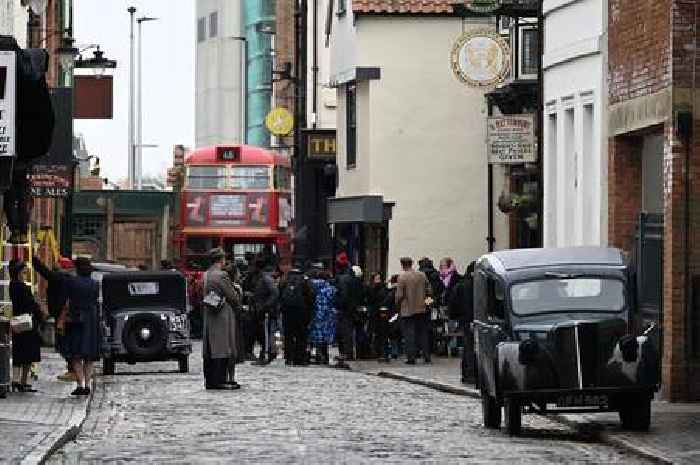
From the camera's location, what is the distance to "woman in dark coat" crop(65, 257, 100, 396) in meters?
30.6

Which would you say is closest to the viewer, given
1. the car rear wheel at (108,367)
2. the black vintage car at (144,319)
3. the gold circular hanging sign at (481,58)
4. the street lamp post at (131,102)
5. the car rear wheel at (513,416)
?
the car rear wheel at (513,416)

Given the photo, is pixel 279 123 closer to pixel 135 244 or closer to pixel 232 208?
pixel 135 244

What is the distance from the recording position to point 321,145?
64.1m

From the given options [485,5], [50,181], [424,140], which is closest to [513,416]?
[485,5]

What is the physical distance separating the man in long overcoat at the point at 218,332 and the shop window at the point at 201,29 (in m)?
124

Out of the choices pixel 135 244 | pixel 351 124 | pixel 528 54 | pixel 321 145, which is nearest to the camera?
pixel 528 54

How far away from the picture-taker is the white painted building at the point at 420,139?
55406mm

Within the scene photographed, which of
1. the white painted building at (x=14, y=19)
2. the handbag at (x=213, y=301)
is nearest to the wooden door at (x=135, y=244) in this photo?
the white painted building at (x=14, y=19)

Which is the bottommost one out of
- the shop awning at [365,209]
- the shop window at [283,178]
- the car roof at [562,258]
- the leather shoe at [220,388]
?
the leather shoe at [220,388]

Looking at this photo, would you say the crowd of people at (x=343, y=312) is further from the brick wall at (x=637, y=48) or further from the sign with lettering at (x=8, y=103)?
the sign with lettering at (x=8, y=103)

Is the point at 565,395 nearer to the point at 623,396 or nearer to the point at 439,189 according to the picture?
the point at 623,396

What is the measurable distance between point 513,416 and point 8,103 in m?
5.88

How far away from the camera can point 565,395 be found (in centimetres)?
2325

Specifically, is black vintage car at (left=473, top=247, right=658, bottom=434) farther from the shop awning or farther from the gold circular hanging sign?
the shop awning
